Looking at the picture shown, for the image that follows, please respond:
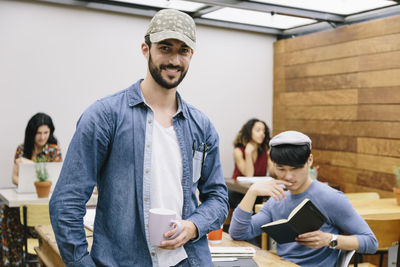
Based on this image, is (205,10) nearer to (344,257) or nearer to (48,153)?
(48,153)

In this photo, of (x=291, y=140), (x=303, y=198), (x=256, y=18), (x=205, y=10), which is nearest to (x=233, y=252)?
(x=303, y=198)

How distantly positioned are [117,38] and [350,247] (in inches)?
155

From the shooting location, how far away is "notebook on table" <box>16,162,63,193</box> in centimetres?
Result: 381

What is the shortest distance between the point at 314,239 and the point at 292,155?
16.2 inches

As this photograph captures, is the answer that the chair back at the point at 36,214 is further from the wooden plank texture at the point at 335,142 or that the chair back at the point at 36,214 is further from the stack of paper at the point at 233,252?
the wooden plank texture at the point at 335,142

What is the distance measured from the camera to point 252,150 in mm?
5234

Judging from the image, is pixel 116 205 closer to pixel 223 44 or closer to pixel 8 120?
pixel 8 120

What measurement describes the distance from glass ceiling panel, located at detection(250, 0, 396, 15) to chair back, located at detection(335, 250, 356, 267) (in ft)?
9.83

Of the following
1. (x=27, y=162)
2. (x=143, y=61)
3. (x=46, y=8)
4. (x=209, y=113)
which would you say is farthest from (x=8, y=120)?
(x=209, y=113)

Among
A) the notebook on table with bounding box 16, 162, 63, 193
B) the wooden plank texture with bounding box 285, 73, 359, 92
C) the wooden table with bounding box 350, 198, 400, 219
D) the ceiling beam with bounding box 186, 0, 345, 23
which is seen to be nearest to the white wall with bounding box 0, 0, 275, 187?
the wooden plank texture with bounding box 285, 73, 359, 92

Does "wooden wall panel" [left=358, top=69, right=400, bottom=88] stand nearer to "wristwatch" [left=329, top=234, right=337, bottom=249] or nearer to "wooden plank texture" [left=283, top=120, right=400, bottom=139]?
"wooden plank texture" [left=283, top=120, right=400, bottom=139]

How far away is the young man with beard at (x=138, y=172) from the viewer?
1.19 meters

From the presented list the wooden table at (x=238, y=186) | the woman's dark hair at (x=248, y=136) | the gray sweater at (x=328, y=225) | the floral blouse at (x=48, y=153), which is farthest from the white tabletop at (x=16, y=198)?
the woman's dark hair at (x=248, y=136)

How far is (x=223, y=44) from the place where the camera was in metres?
5.83
